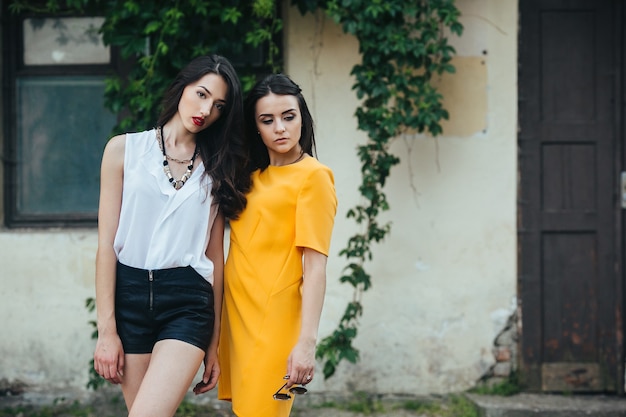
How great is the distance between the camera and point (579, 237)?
5215 millimetres

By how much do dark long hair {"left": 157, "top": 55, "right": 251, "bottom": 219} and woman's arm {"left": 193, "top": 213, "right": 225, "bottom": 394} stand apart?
10 centimetres

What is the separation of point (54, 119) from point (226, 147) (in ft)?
9.12

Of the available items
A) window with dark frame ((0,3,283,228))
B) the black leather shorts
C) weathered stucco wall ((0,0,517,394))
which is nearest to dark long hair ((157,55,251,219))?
the black leather shorts

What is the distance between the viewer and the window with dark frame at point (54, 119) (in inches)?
209

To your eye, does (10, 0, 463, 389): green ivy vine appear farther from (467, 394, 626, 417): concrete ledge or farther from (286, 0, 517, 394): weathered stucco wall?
(467, 394, 626, 417): concrete ledge

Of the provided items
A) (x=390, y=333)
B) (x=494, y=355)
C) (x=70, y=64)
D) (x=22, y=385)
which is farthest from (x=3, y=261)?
(x=494, y=355)

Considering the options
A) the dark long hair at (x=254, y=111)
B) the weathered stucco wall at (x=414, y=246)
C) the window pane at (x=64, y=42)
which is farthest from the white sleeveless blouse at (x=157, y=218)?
the window pane at (x=64, y=42)

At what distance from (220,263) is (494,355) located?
2.72 meters

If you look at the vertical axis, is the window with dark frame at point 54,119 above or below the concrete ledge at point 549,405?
above

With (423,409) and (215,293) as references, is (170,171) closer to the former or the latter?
(215,293)

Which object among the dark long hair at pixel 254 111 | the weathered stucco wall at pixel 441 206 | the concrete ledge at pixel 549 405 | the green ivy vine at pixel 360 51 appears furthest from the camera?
the weathered stucco wall at pixel 441 206

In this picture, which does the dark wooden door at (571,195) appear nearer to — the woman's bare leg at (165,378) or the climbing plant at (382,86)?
the climbing plant at (382,86)

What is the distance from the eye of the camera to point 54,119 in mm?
5352

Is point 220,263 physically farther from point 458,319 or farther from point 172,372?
point 458,319
